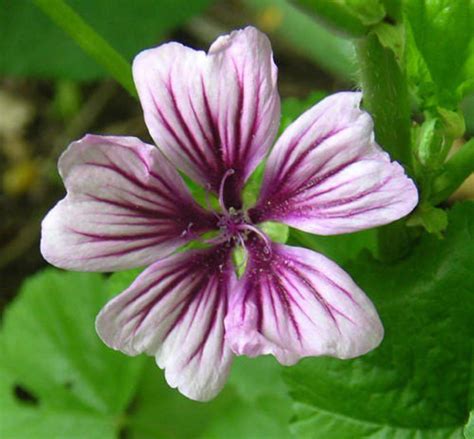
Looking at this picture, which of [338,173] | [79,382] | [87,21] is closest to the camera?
[338,173]

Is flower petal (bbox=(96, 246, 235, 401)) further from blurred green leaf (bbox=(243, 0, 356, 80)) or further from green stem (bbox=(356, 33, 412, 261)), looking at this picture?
blurred green leaf (bbox=(243, 0, 356, 80))

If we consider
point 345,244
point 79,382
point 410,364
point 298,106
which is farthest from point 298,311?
point 79,382

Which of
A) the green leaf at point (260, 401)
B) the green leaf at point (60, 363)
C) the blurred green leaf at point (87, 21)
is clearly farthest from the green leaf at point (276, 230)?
the blurred green leaf at point (87, 21)

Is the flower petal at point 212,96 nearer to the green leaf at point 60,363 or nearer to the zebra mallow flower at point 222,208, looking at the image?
the zebra mallow flower at point 222,208

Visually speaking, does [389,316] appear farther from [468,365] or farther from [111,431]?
[111,431]

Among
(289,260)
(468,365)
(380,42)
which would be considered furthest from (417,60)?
(468,365)

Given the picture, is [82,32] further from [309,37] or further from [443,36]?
[309,37]

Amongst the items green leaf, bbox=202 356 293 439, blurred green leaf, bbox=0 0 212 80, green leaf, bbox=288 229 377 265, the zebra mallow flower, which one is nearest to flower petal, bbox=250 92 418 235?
the zebra mallow flower
